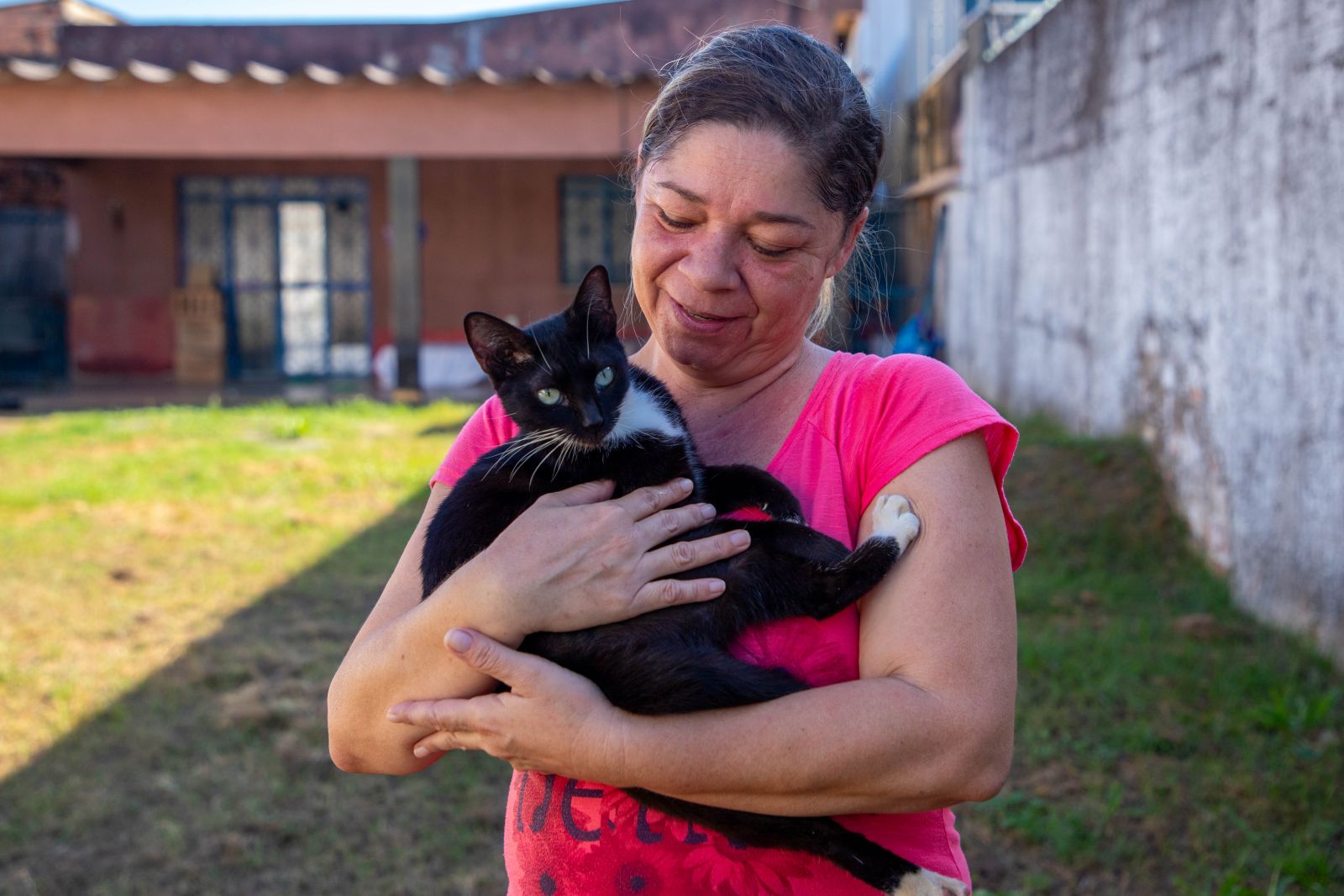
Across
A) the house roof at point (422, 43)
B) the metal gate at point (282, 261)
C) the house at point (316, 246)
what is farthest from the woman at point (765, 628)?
the house roof at point (422, 43)

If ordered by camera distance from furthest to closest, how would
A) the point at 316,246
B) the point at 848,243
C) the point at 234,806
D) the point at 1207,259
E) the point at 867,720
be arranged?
the point at 316,246
the point at 1207,259
the point at 234,806
the point at 848,243
the point at 867,720

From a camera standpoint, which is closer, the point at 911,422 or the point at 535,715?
the point at 535,715

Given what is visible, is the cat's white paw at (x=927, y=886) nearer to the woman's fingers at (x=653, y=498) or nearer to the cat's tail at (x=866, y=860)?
the cat's tail at (x=866, y=860)

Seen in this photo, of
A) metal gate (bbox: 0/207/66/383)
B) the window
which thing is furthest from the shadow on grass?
metal gate (bbox: 0/207/66/383)

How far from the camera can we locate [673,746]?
1.39m

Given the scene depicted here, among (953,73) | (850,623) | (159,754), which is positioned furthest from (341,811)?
(953,73)

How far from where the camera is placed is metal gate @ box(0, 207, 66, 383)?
14.4m

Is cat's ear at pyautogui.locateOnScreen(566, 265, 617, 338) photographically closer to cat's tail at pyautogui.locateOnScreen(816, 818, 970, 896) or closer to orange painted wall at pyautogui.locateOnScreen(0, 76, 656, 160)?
cat's tail at pyautogui.locateOnScreen(816, 818, 970, 896)

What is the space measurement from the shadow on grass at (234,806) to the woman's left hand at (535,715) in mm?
2174

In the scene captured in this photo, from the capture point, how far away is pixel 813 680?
153 centimetres

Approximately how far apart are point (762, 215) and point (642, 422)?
57cm

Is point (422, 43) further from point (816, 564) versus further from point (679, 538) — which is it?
point (816, 564)

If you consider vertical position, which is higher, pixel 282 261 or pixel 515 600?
pixel 282 261

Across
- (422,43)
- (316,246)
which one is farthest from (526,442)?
(422,43)
